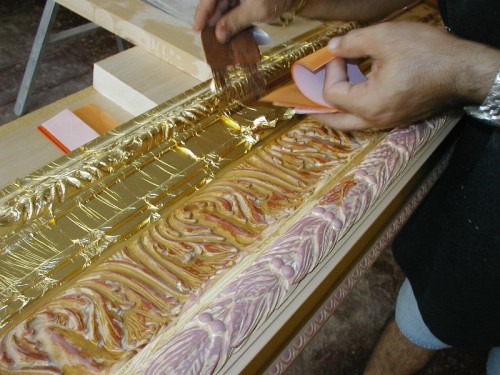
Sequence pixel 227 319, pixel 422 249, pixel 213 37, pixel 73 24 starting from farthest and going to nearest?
1. pixel 73 24
2. pixel 422 249
3. pixel 213 37
4. pixel 227 319

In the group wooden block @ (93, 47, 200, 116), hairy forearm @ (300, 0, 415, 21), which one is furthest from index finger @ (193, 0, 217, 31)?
hairy forearm @ (300, 0, 415, 21)

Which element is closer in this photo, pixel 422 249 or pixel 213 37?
pixel 213 37

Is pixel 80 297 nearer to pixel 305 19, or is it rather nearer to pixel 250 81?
pixel 250 81

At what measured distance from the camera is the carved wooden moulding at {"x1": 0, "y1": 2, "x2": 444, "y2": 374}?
0.51 meters

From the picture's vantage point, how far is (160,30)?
39.9 inches

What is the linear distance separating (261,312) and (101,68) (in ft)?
2.20

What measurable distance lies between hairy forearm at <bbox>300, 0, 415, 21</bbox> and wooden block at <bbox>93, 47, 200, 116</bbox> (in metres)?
0.32

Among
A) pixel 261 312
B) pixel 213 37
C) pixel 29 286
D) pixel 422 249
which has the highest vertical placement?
pixel 213 37

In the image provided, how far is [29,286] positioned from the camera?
552mm

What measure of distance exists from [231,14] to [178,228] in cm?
47

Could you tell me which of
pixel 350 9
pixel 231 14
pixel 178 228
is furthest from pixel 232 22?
pixel 178 228

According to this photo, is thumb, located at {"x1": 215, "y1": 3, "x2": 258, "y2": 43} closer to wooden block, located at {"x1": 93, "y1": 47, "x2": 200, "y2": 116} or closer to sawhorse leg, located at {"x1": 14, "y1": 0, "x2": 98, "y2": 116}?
wooden block, located at {"x1": 93, "y1": 47, "x2": 200, "y2": 116}

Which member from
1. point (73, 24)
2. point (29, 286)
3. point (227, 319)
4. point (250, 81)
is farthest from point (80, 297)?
point (73, 24)

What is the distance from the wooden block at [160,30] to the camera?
98cm
